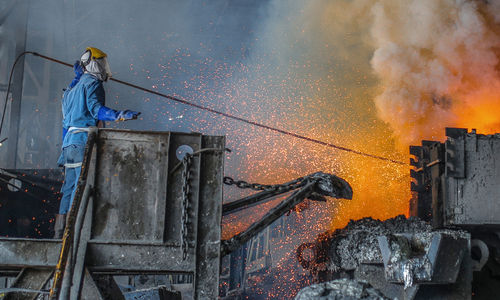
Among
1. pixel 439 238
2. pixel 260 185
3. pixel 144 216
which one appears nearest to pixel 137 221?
pixel 144 216

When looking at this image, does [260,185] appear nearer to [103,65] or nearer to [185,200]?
[185,200]

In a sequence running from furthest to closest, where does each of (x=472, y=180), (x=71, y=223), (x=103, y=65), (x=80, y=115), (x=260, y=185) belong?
1. (x=472, y=180)
2. (x=103, y=65)
3. (x=80, y=115)
4. (x=260, y=185)
5. (x=71, y=223)

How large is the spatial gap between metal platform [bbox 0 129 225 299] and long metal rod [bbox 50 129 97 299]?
10 cm

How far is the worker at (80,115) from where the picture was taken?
14.9ft

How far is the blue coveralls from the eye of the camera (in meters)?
4.55

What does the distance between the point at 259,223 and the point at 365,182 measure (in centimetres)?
812

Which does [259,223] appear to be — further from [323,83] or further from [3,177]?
[323,83]

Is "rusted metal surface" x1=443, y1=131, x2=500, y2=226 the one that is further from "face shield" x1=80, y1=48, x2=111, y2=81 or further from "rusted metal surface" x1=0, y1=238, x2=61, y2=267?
"rusted metal surface" x1=0, y1=238, x2=61, y2=267

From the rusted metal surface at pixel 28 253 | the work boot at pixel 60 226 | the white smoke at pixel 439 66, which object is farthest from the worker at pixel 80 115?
the white smoke at pixel 439 66

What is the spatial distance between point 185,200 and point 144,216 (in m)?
0.35

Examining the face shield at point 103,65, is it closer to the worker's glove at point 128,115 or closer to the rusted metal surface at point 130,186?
the worker's glove at point 128,115

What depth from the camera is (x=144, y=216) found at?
4078 mm

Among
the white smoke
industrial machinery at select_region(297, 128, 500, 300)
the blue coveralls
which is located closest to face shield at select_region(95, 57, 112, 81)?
the blue coveralls

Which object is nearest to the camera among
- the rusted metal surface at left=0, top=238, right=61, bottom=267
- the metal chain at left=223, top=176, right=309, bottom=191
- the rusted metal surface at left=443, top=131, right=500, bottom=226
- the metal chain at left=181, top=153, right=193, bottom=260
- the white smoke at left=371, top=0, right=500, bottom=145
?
the rusted metal surface at left=0, top=238, right=61, bottom=267
